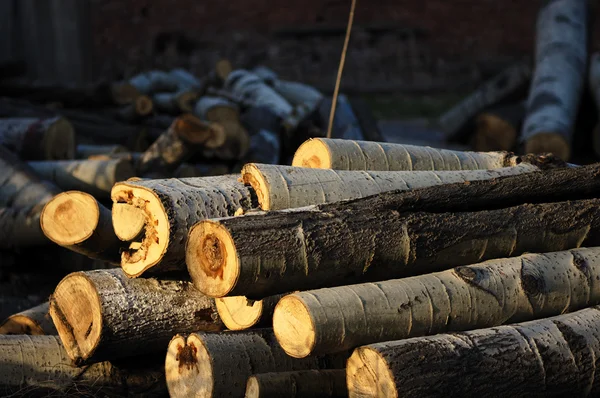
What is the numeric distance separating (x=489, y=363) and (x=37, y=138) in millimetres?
4310

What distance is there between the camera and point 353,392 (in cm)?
319

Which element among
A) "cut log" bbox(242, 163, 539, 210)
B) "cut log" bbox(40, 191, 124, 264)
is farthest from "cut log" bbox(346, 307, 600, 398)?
"cut log" bbox(40, 191, 124, 264)

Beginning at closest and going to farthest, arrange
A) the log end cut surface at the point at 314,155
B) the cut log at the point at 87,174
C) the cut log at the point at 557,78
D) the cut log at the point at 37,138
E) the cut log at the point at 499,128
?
the log end cut surface at the point at 314,155 < the cut log at the point at 87,174 < the cut log at the point at 37,138 < the cut log at the point at 557,78 < the cut log at the point at 499,128

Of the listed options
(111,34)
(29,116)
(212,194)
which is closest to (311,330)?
(212,194)

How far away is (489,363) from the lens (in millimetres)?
3211

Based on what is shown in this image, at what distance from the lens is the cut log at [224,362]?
11.2ft

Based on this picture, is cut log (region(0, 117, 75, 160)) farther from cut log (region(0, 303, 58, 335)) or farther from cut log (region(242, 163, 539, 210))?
cut log (region(242, 163, 539, 210))

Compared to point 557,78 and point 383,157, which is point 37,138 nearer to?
point 383,157

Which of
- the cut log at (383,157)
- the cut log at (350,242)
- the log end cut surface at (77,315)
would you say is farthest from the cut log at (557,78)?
the log end cut surface at (77,315)

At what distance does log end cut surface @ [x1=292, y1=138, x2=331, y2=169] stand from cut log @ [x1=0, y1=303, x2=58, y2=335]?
4.09 ft

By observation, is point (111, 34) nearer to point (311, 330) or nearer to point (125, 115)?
point (125, 115)

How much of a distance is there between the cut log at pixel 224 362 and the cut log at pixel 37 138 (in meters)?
3.45

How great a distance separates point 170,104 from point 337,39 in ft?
21.9

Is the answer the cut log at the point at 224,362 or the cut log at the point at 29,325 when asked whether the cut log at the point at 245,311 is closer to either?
the cut log at the point at 224,362
